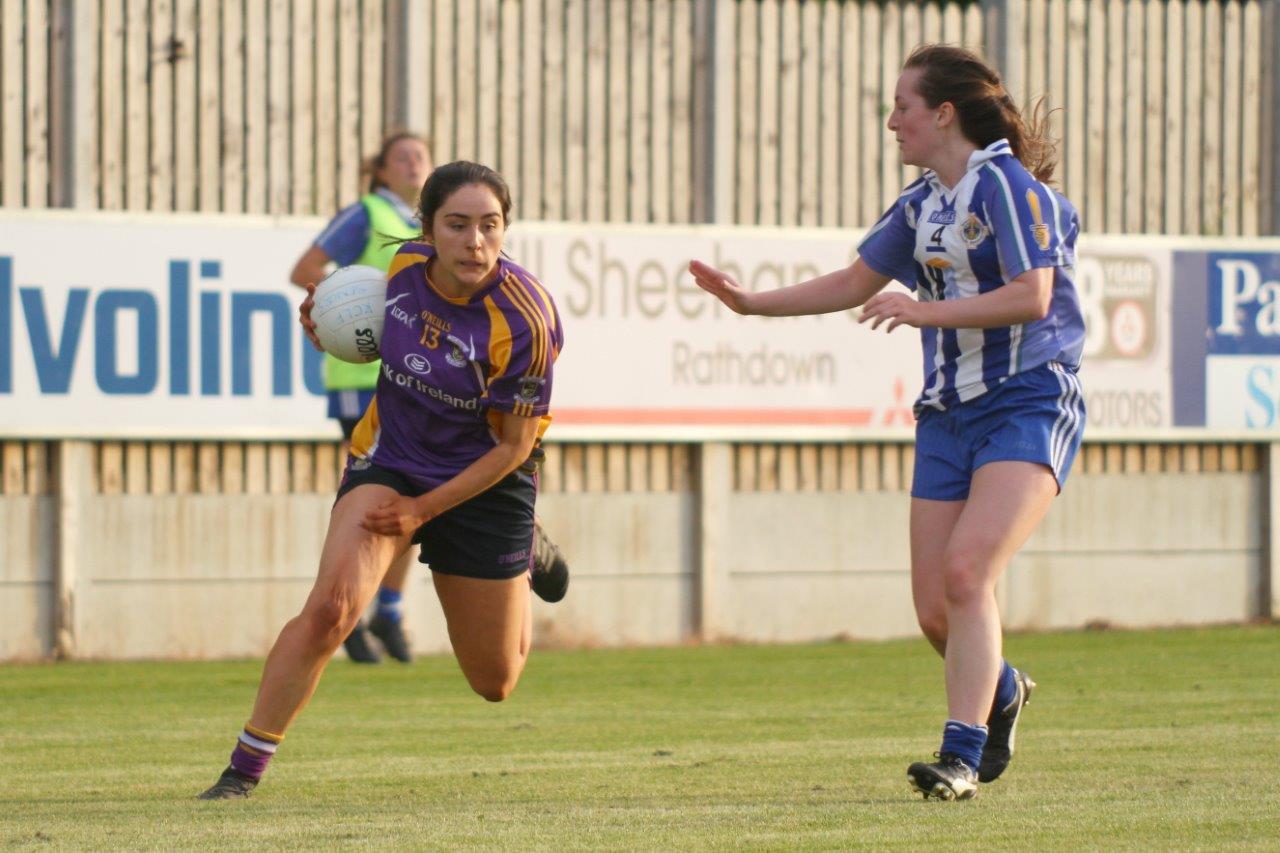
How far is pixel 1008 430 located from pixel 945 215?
631mm

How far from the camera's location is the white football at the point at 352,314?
247 inches

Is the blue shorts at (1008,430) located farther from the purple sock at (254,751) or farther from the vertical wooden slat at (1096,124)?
the vertical wooden slat at (1096,124)

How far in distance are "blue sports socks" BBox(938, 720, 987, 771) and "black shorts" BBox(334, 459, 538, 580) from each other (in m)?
1.48

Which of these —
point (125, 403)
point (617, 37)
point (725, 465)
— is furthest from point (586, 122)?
point (125, 403)

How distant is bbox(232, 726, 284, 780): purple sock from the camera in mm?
5996

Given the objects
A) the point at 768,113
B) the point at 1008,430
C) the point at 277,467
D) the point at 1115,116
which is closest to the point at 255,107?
the point at 277,467

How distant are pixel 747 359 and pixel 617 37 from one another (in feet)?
6.56

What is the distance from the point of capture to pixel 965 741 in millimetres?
5746

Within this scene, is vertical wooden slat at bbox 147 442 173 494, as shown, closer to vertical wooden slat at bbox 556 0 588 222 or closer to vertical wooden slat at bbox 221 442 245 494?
vertical wooden slat at bbox 221 442 245 494

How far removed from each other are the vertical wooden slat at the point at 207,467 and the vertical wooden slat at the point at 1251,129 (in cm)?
665

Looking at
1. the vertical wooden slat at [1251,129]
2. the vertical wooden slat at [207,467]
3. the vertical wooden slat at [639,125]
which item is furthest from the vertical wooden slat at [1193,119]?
the vertical wooden slat at [207,467]

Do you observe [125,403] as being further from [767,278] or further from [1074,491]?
[1074,491]

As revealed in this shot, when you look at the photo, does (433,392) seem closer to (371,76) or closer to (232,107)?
(232,107)

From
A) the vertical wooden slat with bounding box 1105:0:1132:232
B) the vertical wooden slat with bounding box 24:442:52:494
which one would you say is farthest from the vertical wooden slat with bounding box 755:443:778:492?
the vertical wooden slat with bounding box 24:442:52:494
